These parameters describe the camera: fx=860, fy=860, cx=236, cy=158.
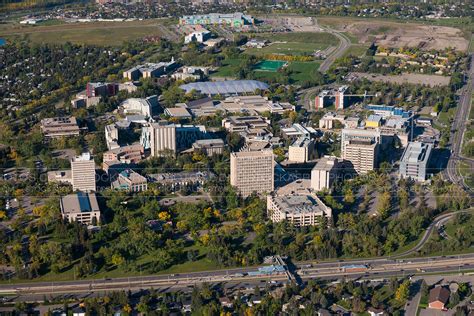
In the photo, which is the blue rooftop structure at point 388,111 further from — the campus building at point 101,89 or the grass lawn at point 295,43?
the grass lawn at point 295,43

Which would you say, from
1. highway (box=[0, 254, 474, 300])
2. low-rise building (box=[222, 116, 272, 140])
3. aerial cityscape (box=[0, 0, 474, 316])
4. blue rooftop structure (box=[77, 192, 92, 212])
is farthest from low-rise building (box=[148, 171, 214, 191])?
highway (box=[0, 254, 474, 300])

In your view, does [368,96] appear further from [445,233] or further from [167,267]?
[167,267]

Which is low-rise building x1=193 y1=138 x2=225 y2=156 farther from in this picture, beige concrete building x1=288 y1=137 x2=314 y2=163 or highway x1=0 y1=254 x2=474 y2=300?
highway x1=0 y1=254 x2=474 y2=300

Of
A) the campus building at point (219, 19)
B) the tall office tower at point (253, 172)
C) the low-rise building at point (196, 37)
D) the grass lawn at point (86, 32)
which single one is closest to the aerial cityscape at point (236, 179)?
the tall office tower at point (253, 172)

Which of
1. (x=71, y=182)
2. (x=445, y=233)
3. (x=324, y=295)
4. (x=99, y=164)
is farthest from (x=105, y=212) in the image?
(x=445, y=233)

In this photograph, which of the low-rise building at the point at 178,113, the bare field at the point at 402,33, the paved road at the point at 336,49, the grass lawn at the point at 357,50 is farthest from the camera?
the bare field at the point at 402,33

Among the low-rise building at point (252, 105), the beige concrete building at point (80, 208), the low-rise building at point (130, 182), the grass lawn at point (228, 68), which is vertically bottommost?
the grass lawn at point (228, 68)
